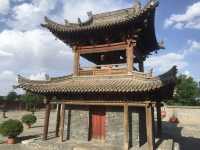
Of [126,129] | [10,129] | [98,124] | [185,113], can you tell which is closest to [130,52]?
[126,129]

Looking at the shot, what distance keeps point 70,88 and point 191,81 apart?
45.3m

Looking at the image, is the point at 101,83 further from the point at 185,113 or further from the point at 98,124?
the point at 185,113

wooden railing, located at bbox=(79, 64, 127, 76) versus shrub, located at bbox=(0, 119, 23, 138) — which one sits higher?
wooden railing, located at bbox=(79, 64, 127, 76)

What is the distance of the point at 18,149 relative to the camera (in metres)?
14.3

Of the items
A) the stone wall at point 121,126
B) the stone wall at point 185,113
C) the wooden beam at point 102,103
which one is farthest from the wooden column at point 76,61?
the stone wall at point 185,113

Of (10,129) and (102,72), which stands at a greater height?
(102,72)

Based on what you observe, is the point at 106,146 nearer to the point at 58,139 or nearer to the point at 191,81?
the point at 58,139

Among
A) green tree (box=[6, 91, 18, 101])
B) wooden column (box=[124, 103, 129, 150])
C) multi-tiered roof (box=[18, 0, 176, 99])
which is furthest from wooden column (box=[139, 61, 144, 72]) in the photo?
green tree (box=[6, 91, 18, 101])

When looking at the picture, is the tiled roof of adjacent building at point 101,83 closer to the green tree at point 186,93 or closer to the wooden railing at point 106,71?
the wooden railing at point 106,71

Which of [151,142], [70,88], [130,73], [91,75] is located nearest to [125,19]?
[130,73]

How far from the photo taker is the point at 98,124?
47.3ft

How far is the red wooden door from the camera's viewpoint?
14312 millimetres

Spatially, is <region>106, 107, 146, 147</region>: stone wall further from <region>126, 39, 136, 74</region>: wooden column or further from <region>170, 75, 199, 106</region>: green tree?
<region>170, 75, 199, 106</region>: green tree

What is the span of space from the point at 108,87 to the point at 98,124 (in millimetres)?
3171
